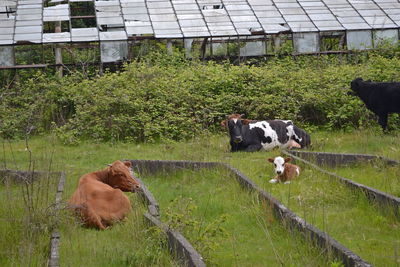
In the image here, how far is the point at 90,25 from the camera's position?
27.0 metres

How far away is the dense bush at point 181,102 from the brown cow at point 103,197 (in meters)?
6.44

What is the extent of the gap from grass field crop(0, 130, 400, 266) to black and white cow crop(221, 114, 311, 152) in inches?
17.4

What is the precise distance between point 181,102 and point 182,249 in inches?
446

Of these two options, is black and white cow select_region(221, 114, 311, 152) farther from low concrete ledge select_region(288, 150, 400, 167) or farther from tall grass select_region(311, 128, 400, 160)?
low concrete ledge select_region(288, 150, 400, 167)

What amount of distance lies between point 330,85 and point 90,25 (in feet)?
39.7

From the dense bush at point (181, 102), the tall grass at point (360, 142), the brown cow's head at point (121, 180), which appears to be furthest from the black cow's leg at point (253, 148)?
the brown cow's head at point (121, 180)

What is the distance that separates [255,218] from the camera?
8.52 metres

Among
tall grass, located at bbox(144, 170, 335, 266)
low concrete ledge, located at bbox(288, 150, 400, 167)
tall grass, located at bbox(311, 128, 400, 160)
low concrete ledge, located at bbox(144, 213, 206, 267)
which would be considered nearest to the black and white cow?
tall grass, located at bbox(311, 128, 400, 160)

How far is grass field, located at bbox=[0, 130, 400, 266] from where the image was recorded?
6.89m

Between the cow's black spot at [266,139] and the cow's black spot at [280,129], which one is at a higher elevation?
the cow's black spot at [280,129]

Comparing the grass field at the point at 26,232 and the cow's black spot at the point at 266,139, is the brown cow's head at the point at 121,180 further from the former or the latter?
the cow's black spot at the point at 266,139

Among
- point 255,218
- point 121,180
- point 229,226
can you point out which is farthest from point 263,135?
point 229,226

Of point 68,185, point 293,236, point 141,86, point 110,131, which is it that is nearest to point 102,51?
point 141,86

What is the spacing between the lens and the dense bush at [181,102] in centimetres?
1636
